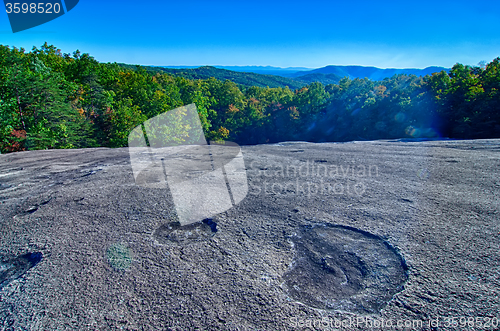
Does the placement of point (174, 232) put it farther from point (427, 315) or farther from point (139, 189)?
point (427, 315)

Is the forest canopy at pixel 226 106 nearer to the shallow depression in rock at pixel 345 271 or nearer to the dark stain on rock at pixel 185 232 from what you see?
the dark stain on rock at pixel 185 232

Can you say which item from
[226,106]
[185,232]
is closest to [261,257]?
[185,232]

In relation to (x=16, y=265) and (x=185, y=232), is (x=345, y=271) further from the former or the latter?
(x=16, y=265)

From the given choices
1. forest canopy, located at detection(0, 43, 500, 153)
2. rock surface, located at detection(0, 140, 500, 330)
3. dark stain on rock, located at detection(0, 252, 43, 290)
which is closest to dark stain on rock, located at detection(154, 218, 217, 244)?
rock surface, located at detection(0, 140, 500, 330)

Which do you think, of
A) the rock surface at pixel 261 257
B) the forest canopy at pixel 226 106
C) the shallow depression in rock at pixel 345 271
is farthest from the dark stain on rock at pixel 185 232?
the forest canopy at pixel 226 106

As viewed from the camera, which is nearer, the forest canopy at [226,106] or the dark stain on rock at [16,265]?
the dark stain on rock at [16,265]

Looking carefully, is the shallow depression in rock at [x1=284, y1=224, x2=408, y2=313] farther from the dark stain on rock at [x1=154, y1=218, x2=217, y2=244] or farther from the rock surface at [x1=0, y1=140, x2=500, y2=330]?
the dark stain on rock at [x1=154, y1=218, x2=217, y2=244]
